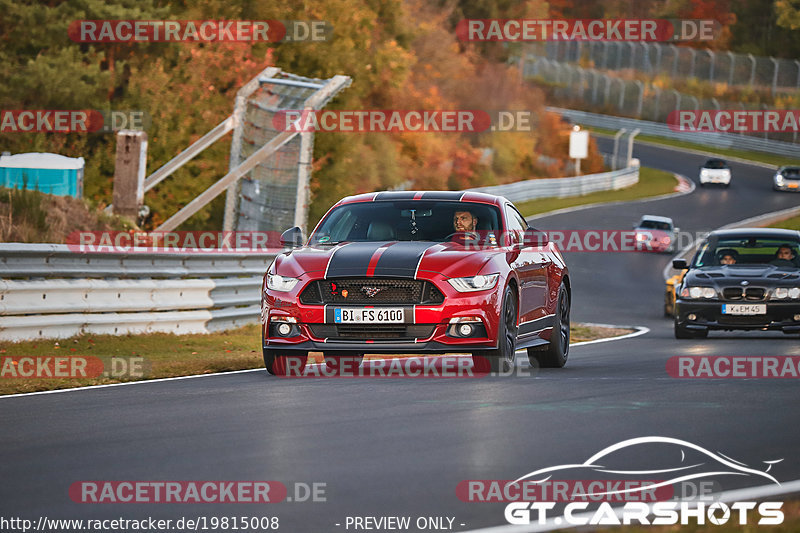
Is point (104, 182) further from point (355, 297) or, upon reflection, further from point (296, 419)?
point (296, 419)

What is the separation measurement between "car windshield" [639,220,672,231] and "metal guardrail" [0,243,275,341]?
2627 centimetres

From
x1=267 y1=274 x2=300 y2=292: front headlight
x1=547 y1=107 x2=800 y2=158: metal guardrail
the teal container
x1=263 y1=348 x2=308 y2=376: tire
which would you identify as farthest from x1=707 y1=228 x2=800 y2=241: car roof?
x1=547 y1=107 x2=800 y2=158: metal guardrail

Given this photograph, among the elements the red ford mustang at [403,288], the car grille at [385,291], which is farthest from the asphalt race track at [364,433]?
the car grille at [385,291]

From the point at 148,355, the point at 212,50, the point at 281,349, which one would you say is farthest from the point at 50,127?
the point at 281,349

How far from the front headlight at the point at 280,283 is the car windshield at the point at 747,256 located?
928 cm

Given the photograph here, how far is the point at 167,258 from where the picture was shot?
16.6 metres

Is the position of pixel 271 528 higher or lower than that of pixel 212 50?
lower

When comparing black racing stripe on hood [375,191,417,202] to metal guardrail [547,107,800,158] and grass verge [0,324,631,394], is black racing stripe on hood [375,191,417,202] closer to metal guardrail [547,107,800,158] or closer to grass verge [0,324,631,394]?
grass verge [0,324,631,394]

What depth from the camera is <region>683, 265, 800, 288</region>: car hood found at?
18.2 metres

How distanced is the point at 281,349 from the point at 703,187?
5966 cm

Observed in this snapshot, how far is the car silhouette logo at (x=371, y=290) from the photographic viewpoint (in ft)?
37.0

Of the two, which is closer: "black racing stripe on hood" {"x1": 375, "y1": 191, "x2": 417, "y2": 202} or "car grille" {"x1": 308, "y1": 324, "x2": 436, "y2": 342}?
"car grille" {"x1": 308, "y1": 324, "x2": 436, "y2": 342}

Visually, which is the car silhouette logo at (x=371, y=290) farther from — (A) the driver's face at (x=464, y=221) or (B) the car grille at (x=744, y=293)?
(B) the car grille at (x=744, y=293)

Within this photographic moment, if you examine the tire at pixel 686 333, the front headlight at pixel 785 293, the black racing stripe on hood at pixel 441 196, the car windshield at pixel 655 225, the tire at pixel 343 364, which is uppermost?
the black racing stripe on hood at pixel 441 196
